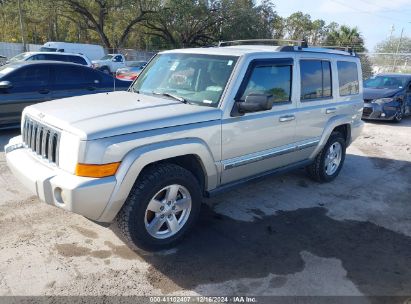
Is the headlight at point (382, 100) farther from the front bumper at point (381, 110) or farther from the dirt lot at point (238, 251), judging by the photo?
the dirt lot at point (238, 251)

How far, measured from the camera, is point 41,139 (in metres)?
3.55

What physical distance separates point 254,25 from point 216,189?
128 ft

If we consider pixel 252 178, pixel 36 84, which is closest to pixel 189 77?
pixel 252 178

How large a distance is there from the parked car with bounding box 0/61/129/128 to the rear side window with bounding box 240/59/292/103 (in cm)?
456

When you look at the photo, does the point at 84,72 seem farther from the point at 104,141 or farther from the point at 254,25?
the point at 254,25

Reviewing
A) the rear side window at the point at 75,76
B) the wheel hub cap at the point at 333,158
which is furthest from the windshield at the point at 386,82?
the rear side window at the point at 75,76

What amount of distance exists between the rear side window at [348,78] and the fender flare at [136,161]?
306 centimetres

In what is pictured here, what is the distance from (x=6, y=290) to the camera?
3.05m

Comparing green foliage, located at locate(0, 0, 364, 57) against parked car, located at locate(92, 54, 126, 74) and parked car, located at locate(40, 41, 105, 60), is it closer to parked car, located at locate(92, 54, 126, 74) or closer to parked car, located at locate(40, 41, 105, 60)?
parked car, located at locate(40, 41, 105, 60)

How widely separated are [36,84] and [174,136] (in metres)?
5.76

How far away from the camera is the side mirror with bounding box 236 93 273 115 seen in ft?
12.3

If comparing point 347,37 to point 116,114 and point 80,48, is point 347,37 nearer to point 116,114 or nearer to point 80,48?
point 80,48

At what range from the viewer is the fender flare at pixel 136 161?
3.19 metres

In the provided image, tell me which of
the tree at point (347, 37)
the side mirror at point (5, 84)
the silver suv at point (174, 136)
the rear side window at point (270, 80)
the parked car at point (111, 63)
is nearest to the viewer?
the silver suv at point (174, 136)
